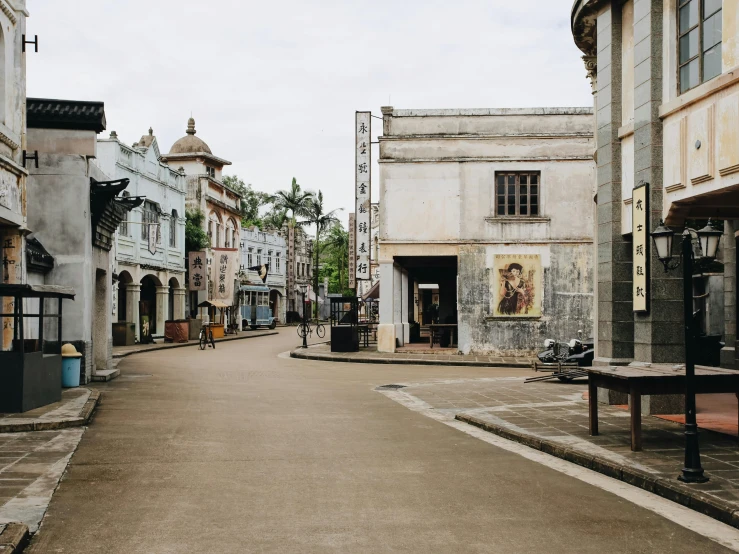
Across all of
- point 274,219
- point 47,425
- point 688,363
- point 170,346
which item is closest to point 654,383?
point 688,363

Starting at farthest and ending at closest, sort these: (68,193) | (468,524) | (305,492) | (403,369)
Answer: (403,369) < (68,193) < (305,492) < (468,524)

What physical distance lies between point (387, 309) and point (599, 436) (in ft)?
62.1

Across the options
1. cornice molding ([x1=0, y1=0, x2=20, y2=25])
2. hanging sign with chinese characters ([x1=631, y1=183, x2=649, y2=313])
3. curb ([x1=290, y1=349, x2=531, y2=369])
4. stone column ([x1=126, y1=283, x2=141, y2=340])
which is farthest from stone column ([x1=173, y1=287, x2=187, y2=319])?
hanging sign with chinese characters ([x1=631, y1=183, x2=649, y2=313])

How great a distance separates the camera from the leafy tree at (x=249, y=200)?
81188 mm

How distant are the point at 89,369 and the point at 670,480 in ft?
45.2

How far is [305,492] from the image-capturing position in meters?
7.40

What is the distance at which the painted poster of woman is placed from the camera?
2775cm

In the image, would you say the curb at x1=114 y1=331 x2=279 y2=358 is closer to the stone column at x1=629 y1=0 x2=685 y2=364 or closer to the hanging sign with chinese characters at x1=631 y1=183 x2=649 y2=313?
the hanging sign with chinese characters at x1=631 y1=183 x2=649 y2=313

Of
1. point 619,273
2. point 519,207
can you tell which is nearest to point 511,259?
point 519,207

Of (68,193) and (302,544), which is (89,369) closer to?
(68,193)

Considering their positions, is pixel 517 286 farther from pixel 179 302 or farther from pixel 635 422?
pixel 179 302

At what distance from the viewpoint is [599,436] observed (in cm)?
1032

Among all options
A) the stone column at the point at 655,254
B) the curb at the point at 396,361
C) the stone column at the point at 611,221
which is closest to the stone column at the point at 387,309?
the curb at the point at 396,361

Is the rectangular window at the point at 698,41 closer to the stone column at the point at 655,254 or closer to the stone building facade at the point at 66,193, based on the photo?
the stone column at the point at 655,254
